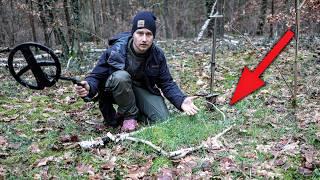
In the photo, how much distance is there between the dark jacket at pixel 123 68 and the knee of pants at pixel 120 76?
0.09 meters

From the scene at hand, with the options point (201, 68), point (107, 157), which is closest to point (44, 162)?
point (107, 157)

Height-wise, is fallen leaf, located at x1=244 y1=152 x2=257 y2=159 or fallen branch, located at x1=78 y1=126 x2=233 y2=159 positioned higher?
fallen branch, located at x1=78 y1=126 x2=233 y2=159

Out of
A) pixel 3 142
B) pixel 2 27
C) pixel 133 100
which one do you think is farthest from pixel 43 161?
pixel 2 27

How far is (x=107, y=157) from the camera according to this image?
3.93 metres

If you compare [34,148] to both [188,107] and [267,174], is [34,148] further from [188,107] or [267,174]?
[267,174]

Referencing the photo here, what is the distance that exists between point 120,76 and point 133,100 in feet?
1.41

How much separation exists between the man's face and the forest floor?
0.99 m

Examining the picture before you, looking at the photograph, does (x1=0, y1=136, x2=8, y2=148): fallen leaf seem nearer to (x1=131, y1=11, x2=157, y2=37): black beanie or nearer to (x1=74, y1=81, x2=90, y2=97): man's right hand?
(x1=74, y1=81, x2=90, y2=97): man's right hand

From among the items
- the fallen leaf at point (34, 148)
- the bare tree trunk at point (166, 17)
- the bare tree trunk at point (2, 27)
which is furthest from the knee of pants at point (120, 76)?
the bare tree trunk at point (166, 17)

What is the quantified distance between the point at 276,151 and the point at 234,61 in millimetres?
5474

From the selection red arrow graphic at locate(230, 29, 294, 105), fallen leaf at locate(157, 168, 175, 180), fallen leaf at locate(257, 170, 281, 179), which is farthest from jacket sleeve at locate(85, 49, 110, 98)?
fallen leaf at locate(257, 170, 281, 179)

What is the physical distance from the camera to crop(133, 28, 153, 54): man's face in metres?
4.72

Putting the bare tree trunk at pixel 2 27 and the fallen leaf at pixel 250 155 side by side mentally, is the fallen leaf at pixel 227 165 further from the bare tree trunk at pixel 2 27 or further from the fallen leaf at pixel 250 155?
the bare tree trunk at pixel 2 27

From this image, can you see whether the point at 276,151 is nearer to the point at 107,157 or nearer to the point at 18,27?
the point at 107,157
